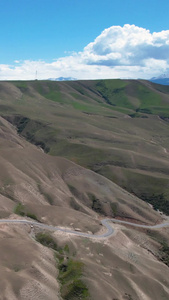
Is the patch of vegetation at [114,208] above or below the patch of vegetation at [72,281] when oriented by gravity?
below

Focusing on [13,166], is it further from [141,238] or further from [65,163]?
[141,238]

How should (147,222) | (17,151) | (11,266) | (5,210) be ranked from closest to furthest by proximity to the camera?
(11,266)
(5,210)
(147,222)
(17,151)

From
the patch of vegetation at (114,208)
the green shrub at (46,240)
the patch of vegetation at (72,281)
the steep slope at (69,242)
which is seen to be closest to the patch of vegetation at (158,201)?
the steep slope at (69,242)

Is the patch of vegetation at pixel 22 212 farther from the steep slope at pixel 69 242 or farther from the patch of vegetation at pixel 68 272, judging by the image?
the patch of vegetation at pixel 68 272

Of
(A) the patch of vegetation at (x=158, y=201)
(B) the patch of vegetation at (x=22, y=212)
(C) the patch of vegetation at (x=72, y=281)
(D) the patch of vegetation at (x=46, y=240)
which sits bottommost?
(A) the patch of vegetation at (x=158, y=201)

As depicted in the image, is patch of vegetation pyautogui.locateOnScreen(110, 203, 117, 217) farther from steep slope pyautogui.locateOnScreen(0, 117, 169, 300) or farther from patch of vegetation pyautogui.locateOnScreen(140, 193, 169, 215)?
patch of vegetation pyautogui.locateOnScreen(140, 193, 169, 215)

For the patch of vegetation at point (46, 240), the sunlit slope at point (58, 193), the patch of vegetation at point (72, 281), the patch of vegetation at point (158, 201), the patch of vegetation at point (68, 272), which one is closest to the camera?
the patch of vegetation at point (72, 281)

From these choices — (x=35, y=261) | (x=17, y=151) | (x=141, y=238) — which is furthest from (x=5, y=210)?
(x=17, y=151)

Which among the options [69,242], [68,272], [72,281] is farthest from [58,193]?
[72,281]
